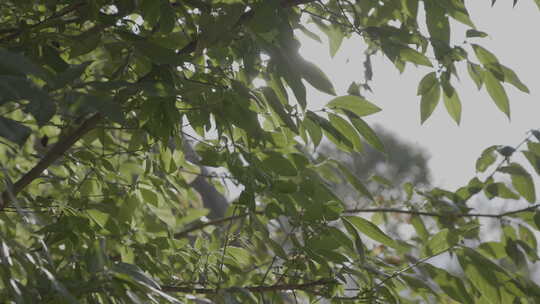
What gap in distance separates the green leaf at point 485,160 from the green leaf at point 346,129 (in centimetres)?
35

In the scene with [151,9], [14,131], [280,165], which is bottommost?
[14,131]

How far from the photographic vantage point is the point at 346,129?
0.87 meters

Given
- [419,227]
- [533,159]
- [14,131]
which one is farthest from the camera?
[419,227]

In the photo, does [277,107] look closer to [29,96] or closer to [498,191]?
[29,96]

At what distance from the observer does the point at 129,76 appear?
0.86 metres

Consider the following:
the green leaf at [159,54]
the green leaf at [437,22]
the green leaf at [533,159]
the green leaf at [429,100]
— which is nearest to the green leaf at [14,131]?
the green leaf at [159,54]

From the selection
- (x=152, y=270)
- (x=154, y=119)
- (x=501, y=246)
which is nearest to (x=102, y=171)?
(x=152, y=270)

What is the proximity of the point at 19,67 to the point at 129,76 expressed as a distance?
0.39 metres

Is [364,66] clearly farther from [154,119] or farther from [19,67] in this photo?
[19,67]

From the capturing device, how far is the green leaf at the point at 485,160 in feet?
3.71

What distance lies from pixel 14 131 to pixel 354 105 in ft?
1.62

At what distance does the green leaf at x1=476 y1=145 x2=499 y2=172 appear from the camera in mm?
1132

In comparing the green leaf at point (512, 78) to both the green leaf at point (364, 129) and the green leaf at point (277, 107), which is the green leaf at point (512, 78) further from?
the green leaf at point (277, 107)

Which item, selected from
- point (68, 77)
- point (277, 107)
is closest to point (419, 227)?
point (277, 107)
